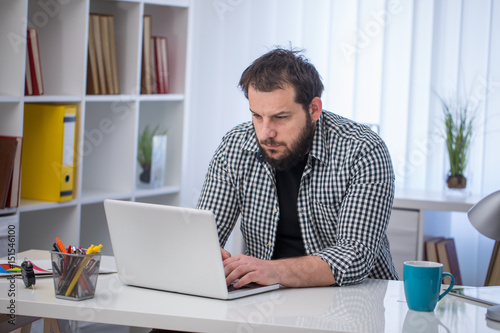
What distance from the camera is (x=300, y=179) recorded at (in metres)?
1.93

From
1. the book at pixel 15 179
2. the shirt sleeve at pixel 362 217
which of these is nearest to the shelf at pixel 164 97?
the book at pixel 15 179

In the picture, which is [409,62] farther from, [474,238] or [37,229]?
[37,229]

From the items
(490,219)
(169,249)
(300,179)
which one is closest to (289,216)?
(300,179)

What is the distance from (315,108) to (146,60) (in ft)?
4.75

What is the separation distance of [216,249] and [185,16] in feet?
7.06

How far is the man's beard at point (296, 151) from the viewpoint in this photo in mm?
1820

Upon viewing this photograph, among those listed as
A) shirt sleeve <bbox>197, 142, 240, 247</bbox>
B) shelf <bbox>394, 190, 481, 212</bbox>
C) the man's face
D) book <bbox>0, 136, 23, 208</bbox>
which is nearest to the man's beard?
the man's face

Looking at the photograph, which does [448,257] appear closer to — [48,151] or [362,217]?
[362,217]

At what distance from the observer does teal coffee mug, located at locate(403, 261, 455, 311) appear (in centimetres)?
135

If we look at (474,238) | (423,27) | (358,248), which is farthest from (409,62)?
(358,248)

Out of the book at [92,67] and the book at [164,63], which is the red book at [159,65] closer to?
the book at [164,63]

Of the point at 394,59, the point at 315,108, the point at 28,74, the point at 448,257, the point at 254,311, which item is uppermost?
the point at 394,59

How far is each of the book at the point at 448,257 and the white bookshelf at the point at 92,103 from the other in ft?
4.44

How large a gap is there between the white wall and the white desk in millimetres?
1818
